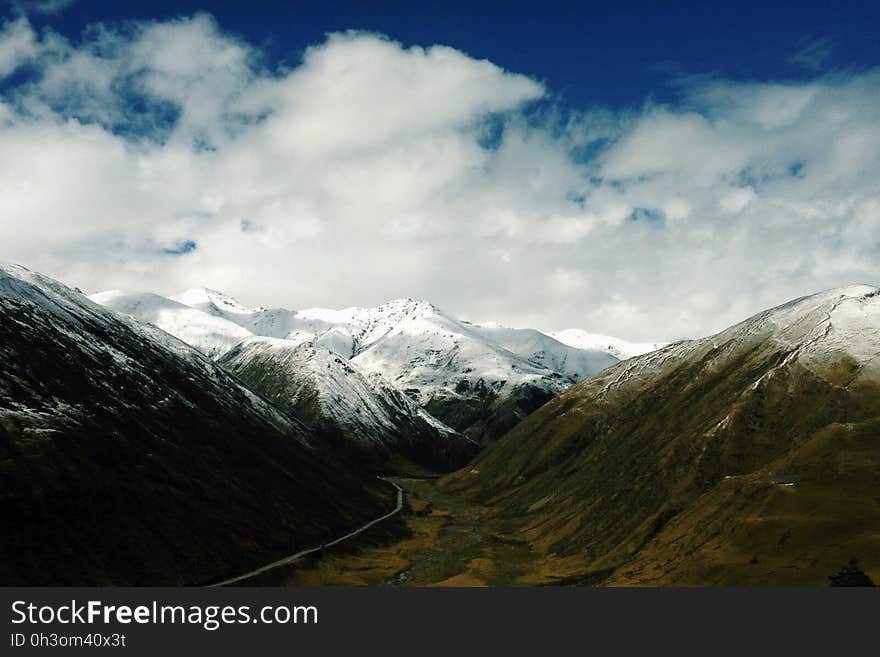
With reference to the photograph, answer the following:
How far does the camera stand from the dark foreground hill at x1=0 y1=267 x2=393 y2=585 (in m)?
93.8

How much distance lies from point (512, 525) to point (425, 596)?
12114 cm

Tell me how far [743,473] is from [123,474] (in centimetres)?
11641

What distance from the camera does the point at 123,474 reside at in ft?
382

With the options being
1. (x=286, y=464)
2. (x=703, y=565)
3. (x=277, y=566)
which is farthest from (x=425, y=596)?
(x=286, y=464)

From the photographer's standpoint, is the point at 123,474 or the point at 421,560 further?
the point at 421,560

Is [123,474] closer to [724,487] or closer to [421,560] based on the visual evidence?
[421,560]

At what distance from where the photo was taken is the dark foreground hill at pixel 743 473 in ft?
274

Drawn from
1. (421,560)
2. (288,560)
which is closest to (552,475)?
(421,560)

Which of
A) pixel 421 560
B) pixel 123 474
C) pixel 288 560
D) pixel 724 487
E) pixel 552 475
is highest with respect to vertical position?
pixel 552 475

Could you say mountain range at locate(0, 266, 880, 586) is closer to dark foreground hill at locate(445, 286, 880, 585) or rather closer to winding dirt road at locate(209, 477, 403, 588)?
dark foreground hill at locate(445, 286, 880, 585)

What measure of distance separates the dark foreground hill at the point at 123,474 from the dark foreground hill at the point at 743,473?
191ft

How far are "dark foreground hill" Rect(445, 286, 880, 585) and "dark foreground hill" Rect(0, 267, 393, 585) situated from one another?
5836cm

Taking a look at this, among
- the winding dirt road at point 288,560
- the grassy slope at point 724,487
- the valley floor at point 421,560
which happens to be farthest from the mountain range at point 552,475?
the valley floor at point 421,560

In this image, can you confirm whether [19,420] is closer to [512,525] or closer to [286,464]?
[286,464]
